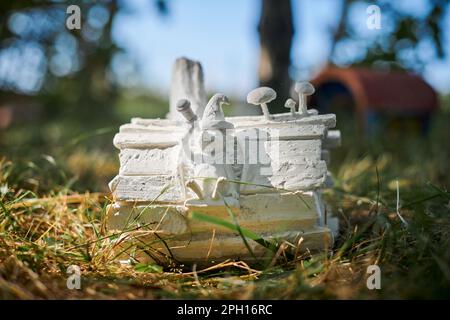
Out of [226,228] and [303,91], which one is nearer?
[226,228]

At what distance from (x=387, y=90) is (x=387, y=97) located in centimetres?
6

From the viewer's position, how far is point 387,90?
365 centimetres

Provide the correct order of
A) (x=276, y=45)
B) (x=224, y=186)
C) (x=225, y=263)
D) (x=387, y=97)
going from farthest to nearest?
1. (x=387, y=97)
2. (x=276, y=45)
3. (x=225, y=263)
4. (x=224, y=186)

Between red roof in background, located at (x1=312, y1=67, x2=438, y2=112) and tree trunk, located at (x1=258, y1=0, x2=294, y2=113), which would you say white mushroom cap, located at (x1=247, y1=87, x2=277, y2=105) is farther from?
red roof in background, located at (x1=312, y1=67, x2=438, y2=112)

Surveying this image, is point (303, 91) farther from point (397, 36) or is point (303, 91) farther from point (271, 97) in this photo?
point (397, 36)

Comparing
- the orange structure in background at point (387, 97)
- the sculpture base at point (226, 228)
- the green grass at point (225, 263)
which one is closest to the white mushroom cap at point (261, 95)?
the sculpture base at point (226, 228)

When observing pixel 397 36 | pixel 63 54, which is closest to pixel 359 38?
pixel 397 36

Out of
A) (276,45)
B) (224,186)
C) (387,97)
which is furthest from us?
(387,97)

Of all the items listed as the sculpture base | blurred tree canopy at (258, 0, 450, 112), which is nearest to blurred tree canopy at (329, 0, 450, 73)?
blurred tree canopy at (258, 0, 450, 112)

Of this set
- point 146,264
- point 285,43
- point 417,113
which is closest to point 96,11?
point 285,43

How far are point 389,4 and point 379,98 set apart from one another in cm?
69

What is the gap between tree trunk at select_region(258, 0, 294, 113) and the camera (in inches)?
114

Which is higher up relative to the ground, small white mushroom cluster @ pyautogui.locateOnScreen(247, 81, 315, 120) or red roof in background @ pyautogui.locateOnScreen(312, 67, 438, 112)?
red roof in background @ pyautogui.locateOnScreen(312, 67, 438, 112)

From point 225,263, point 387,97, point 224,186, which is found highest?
point 387,97
